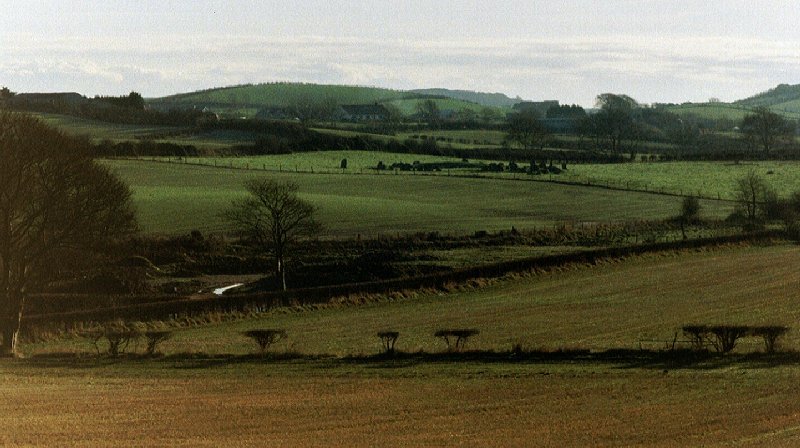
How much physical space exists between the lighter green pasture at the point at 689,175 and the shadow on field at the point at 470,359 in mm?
62914

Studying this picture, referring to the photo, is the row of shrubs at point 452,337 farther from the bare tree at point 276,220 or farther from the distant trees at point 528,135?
the distant trees at point 528,135

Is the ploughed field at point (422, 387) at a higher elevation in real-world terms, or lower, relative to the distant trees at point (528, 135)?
lower

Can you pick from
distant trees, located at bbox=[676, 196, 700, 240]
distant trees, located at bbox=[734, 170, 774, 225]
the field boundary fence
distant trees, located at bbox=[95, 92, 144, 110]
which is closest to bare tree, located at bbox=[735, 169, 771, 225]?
distant trees, located at bbox=[734, 170, 774, 225]

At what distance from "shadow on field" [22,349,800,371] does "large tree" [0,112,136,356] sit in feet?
16.1

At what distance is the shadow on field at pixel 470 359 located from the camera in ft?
104

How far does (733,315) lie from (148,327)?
74.7 ft

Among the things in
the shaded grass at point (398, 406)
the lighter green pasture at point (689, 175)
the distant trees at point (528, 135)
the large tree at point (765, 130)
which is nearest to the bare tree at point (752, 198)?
the lighter green pasture at point (689, 175)

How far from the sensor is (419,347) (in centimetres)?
3712

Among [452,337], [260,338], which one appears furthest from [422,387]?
[452,337]

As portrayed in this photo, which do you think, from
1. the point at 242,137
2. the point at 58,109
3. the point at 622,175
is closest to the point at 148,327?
the point at 622,175

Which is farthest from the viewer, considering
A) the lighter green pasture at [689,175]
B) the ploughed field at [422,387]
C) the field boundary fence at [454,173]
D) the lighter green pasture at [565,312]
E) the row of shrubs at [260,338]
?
the field boundary fence at [454,173]

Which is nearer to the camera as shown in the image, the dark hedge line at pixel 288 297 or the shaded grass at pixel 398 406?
the shaded grass at pixel 398 406

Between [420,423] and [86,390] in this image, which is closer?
[420,423]

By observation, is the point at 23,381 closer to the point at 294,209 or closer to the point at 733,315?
the point at 733,315
